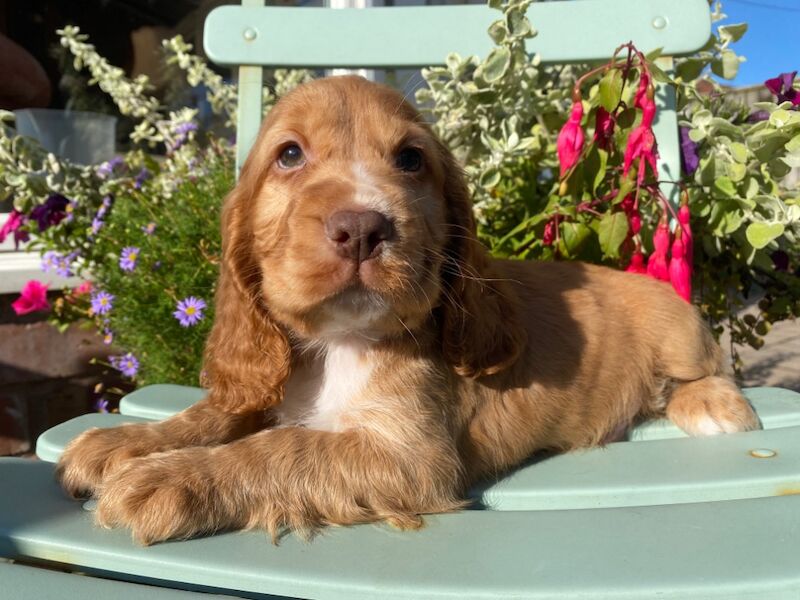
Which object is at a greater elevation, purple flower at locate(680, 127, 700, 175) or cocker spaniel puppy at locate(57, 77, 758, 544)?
purple flower at locate(680, 127, 700, 175)

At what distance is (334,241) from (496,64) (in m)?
1.81

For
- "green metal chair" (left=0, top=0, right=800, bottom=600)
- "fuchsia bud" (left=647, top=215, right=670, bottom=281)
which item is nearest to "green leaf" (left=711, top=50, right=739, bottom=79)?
"fuchsia bud" (left=647, top=215, right=670, bottom=281)

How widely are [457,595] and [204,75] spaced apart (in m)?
3.76

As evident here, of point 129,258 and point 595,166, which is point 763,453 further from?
point 129,258

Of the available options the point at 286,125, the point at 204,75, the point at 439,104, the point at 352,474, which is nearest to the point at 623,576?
the point at 352,474

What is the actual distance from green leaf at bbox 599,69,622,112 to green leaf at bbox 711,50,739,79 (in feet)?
3.37

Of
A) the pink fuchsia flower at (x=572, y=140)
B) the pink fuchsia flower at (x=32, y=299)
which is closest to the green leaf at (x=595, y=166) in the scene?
the pink fuchsia flower at (x=572, y=140)

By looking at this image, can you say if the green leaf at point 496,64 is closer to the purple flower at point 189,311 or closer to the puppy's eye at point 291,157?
the puppy's eye at point 291,157

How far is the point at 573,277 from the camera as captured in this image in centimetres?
266

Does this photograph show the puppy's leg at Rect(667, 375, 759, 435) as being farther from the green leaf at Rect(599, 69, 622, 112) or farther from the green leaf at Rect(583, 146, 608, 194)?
the green leaf at Rect(599, 69, 622, 112)

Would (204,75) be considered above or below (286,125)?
above

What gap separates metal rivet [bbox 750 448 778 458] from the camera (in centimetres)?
200

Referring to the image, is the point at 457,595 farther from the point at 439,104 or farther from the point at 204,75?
the point at 204,75

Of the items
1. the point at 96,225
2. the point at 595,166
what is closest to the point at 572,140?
the point at 595,166
